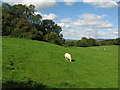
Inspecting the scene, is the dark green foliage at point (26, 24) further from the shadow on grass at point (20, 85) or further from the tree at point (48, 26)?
the shadow on grass at point (20, 85)

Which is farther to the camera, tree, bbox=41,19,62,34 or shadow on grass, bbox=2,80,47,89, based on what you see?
tree, bbox=41,19,62,34

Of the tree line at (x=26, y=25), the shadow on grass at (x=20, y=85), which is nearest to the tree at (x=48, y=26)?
the tree line at (x=26, y=25)

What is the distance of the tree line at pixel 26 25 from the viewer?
5838 centimetres

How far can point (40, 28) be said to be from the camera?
79500 mm

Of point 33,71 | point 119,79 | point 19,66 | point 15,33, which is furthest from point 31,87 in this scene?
point 15,33

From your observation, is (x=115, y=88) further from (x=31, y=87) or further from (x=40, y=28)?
(x=40, y=28)

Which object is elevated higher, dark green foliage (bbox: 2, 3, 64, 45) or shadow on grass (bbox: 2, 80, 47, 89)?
dark green foliage (bbox: 2, 3, 64, 45)

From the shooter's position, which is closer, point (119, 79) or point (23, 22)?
point (119, 79)

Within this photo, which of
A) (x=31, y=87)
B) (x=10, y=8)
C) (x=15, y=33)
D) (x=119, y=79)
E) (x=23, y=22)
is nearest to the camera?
(x=31, y=87)

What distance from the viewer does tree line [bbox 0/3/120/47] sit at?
58375 millimetres

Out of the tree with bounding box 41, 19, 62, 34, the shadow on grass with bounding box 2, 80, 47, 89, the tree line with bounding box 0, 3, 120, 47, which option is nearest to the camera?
the shadow on grass with bounding box 2, 80, 47, 89

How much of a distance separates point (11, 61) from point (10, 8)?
6356 centimetres

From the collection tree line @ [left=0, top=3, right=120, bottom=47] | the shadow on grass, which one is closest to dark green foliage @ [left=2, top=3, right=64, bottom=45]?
tree line @ [left=0, top=3, right=120, bottom=47]

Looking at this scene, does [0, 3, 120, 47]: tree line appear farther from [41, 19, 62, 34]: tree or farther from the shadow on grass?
the shadow on grass
